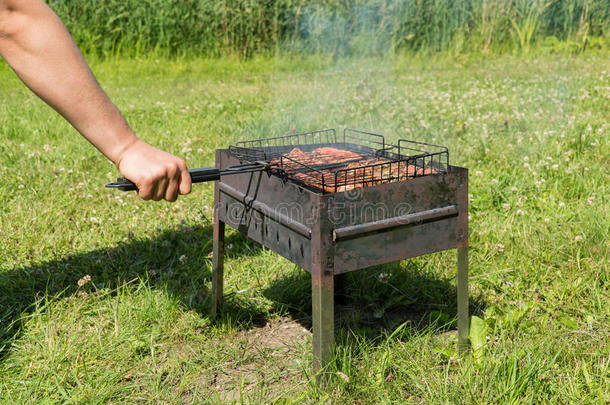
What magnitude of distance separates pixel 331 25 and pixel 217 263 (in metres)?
7.72

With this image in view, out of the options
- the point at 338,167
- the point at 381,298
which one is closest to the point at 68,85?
the point at 338,167

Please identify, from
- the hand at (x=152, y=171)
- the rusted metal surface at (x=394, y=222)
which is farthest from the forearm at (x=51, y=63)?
the rusted metal surface at (x=394, y=222)

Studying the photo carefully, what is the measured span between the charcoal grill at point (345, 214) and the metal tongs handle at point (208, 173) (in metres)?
0.05

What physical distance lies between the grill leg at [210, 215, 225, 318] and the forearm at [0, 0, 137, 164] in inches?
44.4

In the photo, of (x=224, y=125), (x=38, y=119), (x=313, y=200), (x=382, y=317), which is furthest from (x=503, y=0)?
(x=313, y=200)

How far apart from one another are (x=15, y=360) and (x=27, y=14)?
1.66 metres

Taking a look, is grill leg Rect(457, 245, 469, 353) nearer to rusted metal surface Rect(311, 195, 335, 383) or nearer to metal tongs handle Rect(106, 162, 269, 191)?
rusted metal surface Rect(311, 195, 335, 383)

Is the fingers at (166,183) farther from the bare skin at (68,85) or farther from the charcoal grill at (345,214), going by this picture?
the charcoal grill at (345,214)

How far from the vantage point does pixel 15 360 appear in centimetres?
288

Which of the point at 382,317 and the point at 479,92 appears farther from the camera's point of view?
the point at 479,92

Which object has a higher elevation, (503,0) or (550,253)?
(503,0)

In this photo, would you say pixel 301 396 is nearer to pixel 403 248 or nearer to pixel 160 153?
pixel 403 248

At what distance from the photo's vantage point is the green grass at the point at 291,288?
104 inches

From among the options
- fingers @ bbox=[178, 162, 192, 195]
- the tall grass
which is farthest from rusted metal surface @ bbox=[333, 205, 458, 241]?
the tall grass
